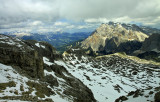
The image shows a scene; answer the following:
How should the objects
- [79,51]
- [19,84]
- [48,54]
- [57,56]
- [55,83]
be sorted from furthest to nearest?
[79,51] → [57,56] → [48,54] → [55,83] → [19,84]

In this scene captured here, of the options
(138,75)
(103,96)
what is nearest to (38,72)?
(103,96)

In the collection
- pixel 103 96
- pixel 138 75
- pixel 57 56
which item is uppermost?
pixel 57 56

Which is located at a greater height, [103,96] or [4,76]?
[4,76]

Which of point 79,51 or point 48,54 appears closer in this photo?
point 48,54

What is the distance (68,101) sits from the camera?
90.7 feet

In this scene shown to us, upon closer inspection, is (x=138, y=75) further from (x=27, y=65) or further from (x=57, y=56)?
(x=27, y=65)

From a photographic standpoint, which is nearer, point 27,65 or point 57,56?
point 27,65

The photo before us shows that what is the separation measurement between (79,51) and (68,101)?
115 m

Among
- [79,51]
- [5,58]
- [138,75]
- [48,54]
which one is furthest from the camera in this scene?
[79,51]

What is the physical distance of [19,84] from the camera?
23344mm

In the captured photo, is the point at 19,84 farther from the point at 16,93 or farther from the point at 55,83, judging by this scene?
the point at 55,83

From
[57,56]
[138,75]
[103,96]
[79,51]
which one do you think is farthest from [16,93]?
[79,51]

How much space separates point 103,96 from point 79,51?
93.6m

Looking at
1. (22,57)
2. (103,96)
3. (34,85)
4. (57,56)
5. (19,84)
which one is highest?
(22,57)
